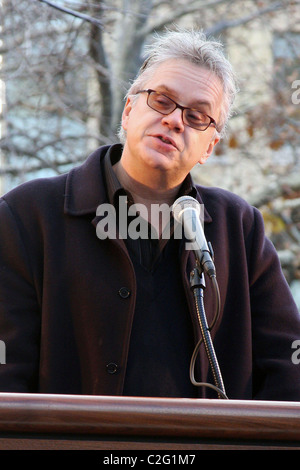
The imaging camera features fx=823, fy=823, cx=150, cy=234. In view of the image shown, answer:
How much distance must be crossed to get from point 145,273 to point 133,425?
1.10 meters

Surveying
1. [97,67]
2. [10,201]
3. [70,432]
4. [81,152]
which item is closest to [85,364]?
[10,201]

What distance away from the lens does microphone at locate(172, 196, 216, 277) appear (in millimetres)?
2129

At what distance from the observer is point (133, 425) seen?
158 cm

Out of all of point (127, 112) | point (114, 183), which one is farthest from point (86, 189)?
point (127, 112)

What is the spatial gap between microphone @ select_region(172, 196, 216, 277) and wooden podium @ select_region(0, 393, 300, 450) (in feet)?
1.87

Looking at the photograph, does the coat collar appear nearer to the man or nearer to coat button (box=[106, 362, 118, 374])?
the man

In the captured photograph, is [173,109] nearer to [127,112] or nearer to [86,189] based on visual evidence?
[127,112]

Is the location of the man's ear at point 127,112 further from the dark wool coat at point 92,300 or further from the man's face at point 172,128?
the dark wool coat at point 92,300

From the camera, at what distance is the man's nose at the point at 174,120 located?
2615 mm

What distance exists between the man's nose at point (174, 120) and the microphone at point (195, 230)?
422 mm

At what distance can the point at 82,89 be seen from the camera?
8.45 m

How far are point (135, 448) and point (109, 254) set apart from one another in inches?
43.1

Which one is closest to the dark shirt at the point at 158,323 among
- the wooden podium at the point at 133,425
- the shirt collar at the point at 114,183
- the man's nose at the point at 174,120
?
the shirt collar at the point at 114,183

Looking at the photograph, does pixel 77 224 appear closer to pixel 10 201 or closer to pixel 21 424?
pixel 10 201
